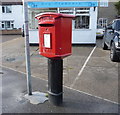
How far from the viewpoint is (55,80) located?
3.43 metres

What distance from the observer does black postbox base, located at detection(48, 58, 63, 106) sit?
3393 millimetres

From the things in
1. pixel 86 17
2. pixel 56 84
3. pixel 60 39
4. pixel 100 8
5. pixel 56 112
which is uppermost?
pixel 100 8

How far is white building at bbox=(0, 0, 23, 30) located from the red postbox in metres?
28.6

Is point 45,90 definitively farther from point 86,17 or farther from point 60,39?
point 86,17

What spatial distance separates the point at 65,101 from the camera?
3.72 metres

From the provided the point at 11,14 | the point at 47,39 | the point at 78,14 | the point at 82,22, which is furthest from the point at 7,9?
the point at 47,39

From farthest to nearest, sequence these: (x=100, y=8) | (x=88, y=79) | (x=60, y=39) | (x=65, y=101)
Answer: (x=100, y=8) < (x=88, y=79) < (x=65, y=101) < (x=60, y=39)

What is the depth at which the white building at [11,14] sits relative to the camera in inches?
1201

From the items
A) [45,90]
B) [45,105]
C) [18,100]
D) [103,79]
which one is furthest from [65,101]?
[103,79]

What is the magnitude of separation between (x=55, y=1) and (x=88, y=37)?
11.9 ft

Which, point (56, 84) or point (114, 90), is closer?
point (56, 84)

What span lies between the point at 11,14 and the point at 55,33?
30087 millimetres

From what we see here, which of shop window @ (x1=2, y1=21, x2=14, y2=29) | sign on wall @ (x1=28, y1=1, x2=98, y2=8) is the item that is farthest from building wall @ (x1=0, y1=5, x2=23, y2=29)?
sign on wall @ (x1=28, y1=1, x2=98, y2=8)

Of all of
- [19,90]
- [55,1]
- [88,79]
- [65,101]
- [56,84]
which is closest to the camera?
[56,84]
